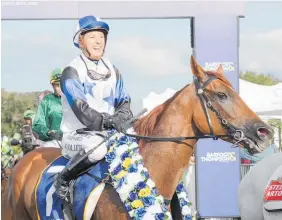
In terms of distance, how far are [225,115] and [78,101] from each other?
1.22m

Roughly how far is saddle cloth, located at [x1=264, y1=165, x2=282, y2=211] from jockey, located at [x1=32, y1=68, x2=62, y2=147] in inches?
118

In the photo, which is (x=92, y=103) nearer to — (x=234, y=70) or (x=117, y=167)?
(x=117, y=167)

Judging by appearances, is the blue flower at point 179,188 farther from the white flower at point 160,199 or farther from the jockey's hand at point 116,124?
the jockey's hand at point 116,124

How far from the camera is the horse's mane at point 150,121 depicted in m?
6.13

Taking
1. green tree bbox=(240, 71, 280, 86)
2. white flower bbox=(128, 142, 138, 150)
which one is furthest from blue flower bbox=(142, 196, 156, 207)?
green tree bbox=(240, 71, 280, 86)

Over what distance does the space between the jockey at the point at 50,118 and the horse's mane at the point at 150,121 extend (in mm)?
2475

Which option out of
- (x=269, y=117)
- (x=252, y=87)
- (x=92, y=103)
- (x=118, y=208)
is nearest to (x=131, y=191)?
(x=118, y=208)

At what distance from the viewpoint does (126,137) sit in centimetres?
611

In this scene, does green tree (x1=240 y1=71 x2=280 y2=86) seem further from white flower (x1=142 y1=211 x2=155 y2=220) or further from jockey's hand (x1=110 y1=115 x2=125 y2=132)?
white flower (x1=142 y1=211 x2=155 y2=220)

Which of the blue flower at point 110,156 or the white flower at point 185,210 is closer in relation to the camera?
the blue flower at point 110,156

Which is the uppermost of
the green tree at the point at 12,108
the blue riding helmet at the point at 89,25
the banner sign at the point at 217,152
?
the blue riding helmet at the point at 89,25

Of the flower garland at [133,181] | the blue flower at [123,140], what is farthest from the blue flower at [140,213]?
the blue flower at [123,140]

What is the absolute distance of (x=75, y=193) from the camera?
20.5 feet

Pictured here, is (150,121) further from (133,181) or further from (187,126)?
(133,181)
